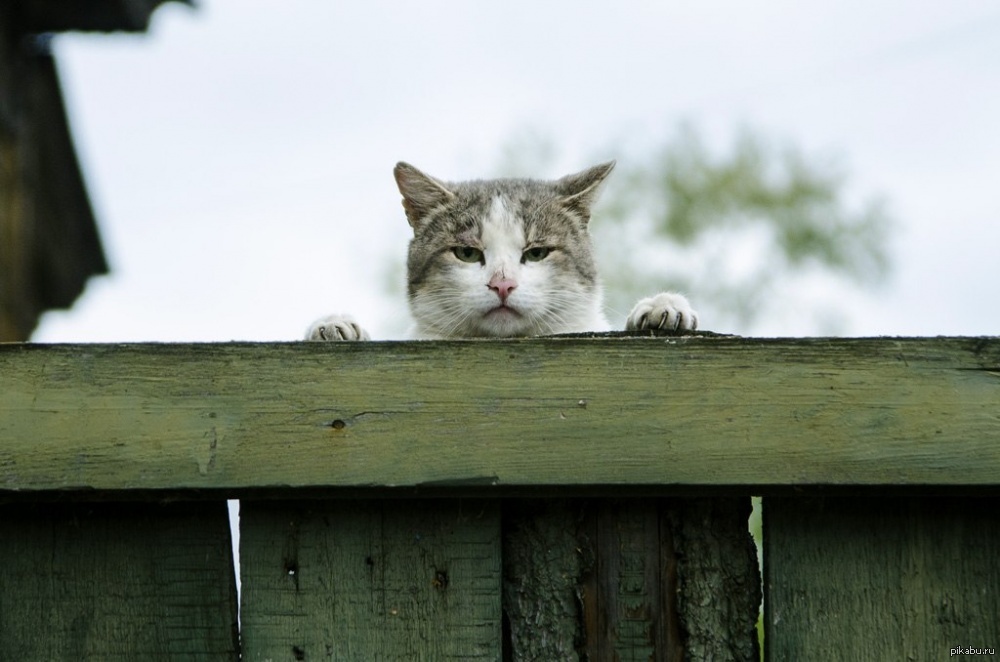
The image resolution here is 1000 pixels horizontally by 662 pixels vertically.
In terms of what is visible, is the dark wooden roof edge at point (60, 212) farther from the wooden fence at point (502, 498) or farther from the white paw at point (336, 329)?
Answer: the wooden fence at point (502, 498)

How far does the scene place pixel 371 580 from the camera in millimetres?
1784

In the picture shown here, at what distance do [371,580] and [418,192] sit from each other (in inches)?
103

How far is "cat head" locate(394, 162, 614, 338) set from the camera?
3.69 m

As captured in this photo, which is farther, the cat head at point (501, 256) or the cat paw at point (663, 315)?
the cat head at point (501, 256)

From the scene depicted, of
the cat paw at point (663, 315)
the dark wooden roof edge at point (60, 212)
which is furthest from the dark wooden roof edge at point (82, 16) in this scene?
the cat paw at point (663, 315)

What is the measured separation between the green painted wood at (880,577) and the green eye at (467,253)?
2.28 metres

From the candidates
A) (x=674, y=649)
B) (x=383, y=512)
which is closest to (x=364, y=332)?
(x=383, y=512)

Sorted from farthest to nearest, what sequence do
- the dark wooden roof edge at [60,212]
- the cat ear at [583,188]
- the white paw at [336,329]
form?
1. the dark wooden roof edge at [60,212]
2. the cat ear at [583,188]
3. the white paw at [336,329]

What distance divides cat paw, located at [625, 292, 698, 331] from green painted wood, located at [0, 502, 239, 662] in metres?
1.39

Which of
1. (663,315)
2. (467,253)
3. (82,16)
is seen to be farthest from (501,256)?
(82,16)

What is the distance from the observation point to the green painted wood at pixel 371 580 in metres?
1.76

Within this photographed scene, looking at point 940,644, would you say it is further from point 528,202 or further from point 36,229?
point 36,229

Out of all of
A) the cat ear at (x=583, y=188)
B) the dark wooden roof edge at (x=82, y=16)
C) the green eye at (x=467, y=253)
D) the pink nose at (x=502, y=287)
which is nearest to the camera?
the pink nose at (x=502, y=287)

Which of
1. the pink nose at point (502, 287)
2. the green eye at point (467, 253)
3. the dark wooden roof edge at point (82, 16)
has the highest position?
the dark wooden roof edge at point (82, 16)
